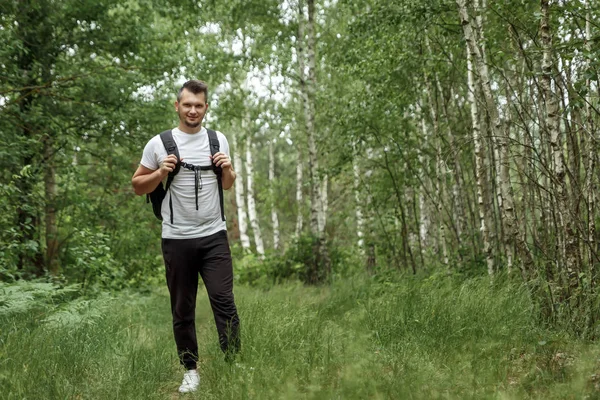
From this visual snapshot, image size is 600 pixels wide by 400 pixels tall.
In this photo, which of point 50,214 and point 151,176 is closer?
point 151,176

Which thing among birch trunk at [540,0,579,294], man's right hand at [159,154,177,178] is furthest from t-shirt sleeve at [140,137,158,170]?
birch trunk at [540,0,579,294]

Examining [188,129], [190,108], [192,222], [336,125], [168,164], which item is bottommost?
[192,222]

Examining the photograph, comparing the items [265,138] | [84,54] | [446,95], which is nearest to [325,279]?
[446,95]

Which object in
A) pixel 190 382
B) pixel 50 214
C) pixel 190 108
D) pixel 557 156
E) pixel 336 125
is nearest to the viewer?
pixel 190 382

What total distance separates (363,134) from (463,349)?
5.05 m

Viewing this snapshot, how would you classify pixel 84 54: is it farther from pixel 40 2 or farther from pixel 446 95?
pixel 446 95

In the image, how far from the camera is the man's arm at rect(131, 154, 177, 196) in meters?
3.44

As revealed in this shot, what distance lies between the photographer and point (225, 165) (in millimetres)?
3588

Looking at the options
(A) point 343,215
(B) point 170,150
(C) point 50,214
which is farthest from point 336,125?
(B) point 170,150

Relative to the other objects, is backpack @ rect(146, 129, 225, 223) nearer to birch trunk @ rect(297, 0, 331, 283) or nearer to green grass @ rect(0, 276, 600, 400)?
green grass @ rect(0, 276, 600, 400)

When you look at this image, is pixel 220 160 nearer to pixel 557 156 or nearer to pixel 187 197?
pixel 187 197

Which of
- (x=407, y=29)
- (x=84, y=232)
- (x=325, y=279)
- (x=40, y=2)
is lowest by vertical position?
(x=325, y=279)

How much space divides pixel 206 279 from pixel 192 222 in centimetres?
43

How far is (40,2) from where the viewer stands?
7.51m
